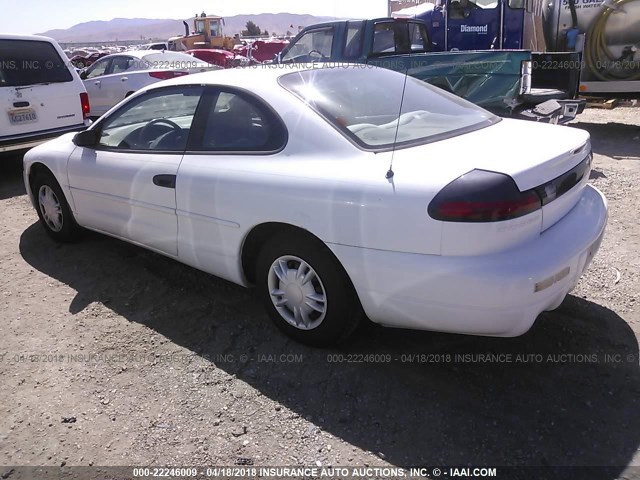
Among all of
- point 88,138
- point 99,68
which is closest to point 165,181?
point 88,138

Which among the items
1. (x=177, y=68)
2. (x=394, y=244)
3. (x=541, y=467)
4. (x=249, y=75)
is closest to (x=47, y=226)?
(x=249, y=75)

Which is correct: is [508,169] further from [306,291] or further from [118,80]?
[118,80]

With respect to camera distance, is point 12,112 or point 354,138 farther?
point 12,112

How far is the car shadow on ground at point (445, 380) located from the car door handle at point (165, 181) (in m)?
0.84

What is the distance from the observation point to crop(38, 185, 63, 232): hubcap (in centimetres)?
470

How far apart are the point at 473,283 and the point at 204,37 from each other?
35.0 meters

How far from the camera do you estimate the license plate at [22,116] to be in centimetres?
691

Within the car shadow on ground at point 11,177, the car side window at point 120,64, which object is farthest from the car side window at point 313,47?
the car side window at point 120,64

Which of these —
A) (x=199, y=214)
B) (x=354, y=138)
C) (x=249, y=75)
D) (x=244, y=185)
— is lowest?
(x=199, y=214)

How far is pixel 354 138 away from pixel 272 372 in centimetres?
132

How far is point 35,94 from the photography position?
23.4 feet

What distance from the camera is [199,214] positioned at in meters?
3.30

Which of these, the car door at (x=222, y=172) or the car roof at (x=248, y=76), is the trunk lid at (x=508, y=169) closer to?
the car door at (x=222, y=172)

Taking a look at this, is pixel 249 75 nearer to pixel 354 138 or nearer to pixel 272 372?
pixel 354 138
